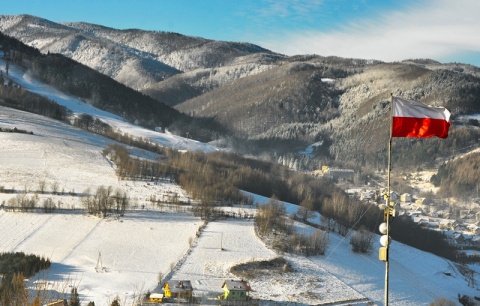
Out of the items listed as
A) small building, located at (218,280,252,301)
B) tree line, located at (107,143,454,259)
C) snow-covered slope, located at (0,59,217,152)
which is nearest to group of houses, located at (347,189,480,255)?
tree line, located at (107,143,454,259)

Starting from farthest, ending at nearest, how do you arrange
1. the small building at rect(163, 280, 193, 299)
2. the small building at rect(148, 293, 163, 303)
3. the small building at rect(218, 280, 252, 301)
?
the small building at rect(218, 280, 252, 301) < the small building at rect(163, 280, 193, 299) < the small building at rect(148, 293, 163, 303)

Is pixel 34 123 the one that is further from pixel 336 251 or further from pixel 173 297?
pixel 173 297

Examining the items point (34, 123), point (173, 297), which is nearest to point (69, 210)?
point (173, 297)

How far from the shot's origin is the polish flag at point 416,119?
1833cm

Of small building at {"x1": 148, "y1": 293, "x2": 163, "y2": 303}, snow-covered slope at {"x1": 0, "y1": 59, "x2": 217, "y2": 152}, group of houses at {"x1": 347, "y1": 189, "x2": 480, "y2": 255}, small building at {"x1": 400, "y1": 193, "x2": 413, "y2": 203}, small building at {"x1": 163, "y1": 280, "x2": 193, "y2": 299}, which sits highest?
snow-covered slope at {"x1": 0, "y1": 59, "x2": 217, "y2": 152}

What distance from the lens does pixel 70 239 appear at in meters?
51.4

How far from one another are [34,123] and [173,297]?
80.5 metres

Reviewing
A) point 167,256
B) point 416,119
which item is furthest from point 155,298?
point 416,119

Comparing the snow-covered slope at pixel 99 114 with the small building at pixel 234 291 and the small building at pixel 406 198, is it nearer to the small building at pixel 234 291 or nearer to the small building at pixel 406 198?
the small building at pixel 406 198

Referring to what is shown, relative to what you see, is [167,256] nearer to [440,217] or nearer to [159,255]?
[159,255]

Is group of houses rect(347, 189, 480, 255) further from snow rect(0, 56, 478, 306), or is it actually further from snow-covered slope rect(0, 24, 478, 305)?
snow-covered slope rect(0, 24, 478, 305)

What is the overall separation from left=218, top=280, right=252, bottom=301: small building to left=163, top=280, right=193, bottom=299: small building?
2022 mm

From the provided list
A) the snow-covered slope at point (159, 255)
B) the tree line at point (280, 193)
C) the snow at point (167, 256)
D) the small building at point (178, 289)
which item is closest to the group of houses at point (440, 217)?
the tree line at point (280, 193)

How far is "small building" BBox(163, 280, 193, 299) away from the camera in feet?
128
